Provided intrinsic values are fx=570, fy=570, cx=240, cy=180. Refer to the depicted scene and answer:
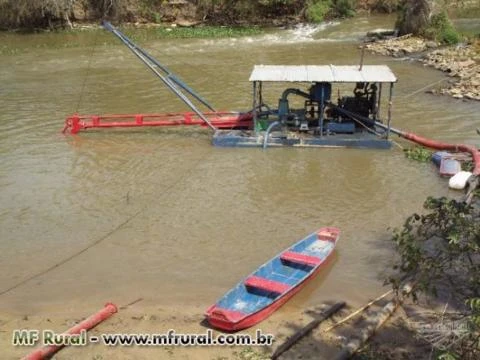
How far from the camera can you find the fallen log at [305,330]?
24.0 ft

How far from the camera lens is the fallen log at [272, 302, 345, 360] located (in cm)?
733

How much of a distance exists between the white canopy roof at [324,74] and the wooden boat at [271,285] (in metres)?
Answer: 5.83

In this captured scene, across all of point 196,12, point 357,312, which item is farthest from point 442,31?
point 357,312

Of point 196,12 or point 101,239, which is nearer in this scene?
point 101,239

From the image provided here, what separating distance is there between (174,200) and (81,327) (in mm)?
5376

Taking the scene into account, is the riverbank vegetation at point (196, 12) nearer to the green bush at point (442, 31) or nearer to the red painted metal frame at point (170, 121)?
the green bush at point (442, 31)

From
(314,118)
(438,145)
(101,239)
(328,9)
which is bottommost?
(101,239)

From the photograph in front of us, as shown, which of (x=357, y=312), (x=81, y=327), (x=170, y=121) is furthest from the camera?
(x=170, y=121)

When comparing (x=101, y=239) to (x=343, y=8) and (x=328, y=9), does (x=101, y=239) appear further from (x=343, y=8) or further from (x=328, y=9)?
(x=343, y=8)

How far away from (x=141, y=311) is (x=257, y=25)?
34.8 metres

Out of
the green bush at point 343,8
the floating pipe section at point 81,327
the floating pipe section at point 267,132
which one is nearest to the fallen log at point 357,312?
the floating pipe section at point 81,327

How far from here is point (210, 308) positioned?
8.30 m

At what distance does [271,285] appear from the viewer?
8.66 meters

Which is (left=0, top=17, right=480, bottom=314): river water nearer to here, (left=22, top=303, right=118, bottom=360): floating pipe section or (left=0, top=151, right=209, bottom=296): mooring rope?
(left=0, top=151, right=209, bottom=296): mooring rope
